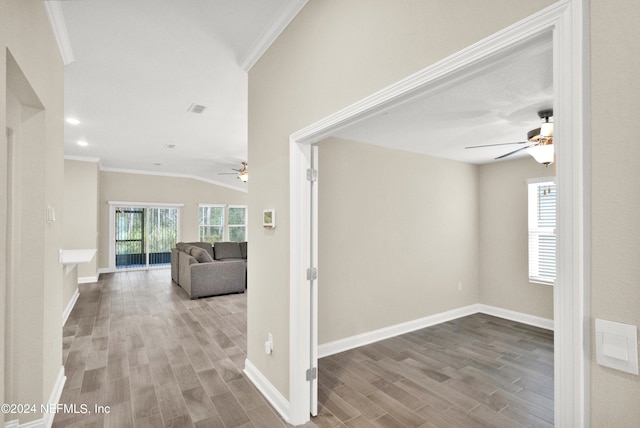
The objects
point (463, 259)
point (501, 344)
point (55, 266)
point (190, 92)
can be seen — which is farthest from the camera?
→ point (463, 259)

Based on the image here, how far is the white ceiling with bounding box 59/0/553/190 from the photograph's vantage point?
233cm

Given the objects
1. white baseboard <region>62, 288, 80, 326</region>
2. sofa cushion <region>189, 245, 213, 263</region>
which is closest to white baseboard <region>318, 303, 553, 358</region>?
sofa cushion <region>189, 245, 213, 263</region>

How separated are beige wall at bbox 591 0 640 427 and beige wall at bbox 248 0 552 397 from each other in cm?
25

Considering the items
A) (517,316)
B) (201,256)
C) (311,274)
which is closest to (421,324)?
(517,316)

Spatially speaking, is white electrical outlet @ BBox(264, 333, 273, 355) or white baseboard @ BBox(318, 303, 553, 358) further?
white baseboard @ BBox(318, 303, 553, 358)

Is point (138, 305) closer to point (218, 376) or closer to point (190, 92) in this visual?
point (218, 376)

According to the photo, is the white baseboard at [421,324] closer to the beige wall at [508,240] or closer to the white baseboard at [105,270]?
the beige wall at [508,240]

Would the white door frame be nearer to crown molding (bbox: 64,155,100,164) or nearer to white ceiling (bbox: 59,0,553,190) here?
white ceiling (bbox: 59,0,553,190)

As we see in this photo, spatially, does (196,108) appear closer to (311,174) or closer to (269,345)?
(311,174)

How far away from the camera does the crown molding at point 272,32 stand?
2322 millimetres

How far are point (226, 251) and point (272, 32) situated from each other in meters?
6.59

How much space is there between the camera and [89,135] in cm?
556

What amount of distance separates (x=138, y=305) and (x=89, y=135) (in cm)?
313

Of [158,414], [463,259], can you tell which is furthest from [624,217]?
[463,259]
